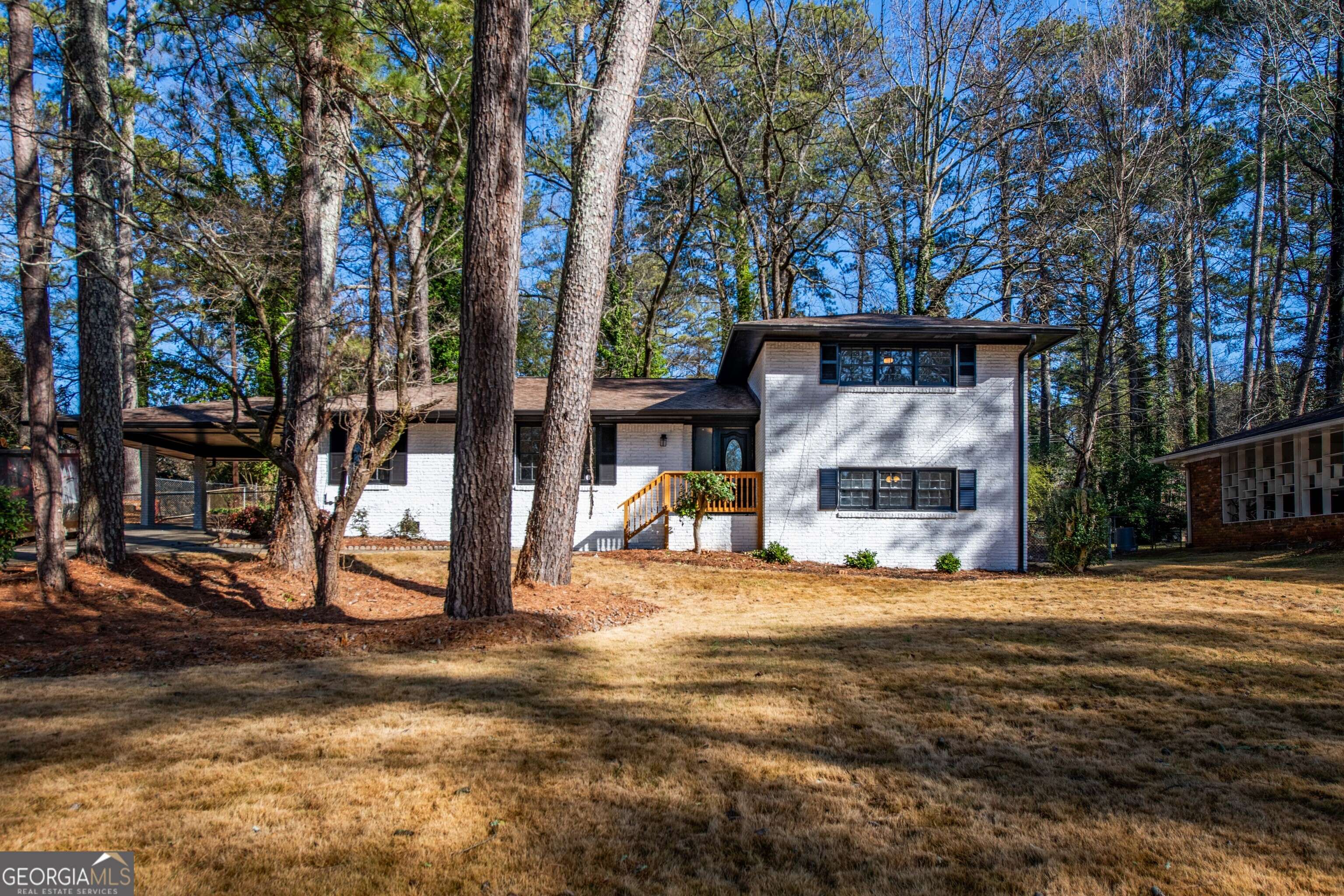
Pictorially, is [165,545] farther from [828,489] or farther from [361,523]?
[828,489]

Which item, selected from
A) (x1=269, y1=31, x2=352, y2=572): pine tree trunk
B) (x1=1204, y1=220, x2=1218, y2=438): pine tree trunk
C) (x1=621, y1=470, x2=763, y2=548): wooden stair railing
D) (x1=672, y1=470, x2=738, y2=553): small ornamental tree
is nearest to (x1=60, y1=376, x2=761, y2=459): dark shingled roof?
(x1=621, y1=470, x2=763, y2=548): wooden stair railing

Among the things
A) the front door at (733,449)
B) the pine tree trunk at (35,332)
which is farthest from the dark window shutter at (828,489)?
the pine tree trunk at (35,332)

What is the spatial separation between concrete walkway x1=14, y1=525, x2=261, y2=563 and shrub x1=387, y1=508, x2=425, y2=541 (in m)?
3.11

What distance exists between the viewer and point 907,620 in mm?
8328

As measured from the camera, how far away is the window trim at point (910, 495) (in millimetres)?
15297

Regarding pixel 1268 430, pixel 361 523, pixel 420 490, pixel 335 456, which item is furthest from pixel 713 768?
pixel 1268 430

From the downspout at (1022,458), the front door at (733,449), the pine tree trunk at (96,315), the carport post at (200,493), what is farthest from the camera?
the carport post at (200,493)

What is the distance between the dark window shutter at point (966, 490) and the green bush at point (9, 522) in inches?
614

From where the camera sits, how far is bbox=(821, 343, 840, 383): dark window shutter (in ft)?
50.5

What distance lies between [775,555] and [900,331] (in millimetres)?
5215

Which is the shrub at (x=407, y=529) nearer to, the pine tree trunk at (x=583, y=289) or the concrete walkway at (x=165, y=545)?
the concrete walkway at (x=165, y=545)

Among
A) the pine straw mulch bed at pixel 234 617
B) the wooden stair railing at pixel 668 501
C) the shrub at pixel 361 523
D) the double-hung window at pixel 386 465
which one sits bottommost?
the pine straw mulch bed at pixel 234 617

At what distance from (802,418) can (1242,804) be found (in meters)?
12.2

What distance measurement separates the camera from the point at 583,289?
32.3 feet
